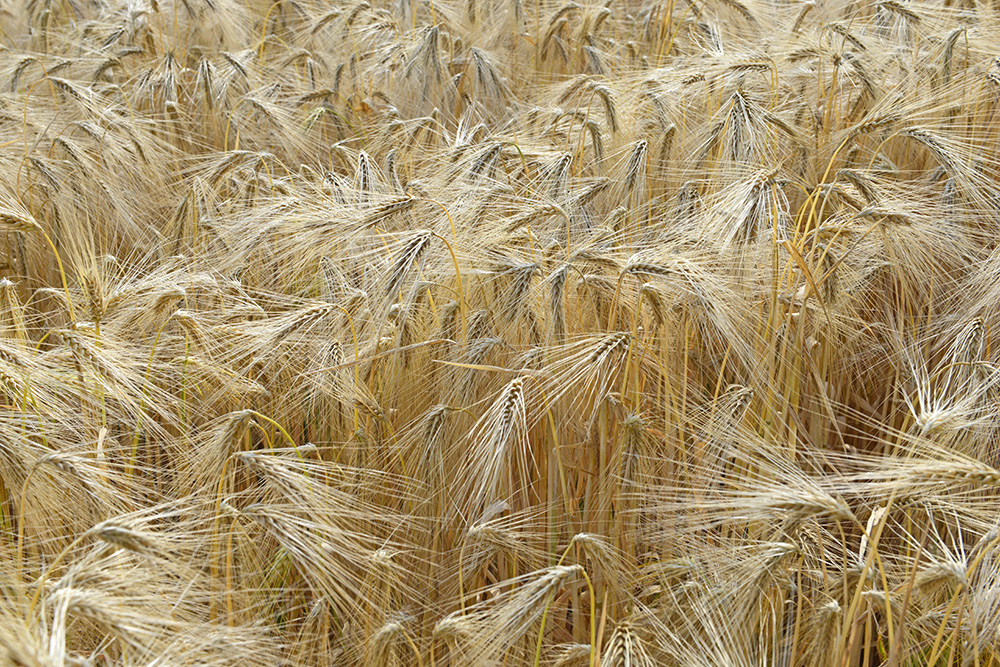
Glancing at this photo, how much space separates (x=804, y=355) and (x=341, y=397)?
1.10 metres

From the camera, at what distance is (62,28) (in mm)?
4031

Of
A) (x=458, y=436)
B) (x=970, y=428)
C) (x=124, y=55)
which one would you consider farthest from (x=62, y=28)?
(x=970, y=428)

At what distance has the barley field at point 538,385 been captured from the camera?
143 centimetres

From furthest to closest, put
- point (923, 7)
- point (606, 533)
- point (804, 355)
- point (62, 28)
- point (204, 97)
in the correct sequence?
point (62, 28), point (204, 97), point (923, 7), point (804, 355), point (606, 533)

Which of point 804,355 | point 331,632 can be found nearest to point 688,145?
point 804,355

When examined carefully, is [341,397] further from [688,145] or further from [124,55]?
[124,55]

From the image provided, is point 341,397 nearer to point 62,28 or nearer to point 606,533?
point 606,533

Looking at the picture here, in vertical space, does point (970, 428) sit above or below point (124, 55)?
below

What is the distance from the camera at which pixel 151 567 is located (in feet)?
4.62

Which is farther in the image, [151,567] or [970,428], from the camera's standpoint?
[970,428]

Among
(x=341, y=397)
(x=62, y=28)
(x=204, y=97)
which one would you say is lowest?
(x=341, y=397)

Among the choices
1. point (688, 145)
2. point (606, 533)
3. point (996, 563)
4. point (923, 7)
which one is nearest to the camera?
point (996, 563)

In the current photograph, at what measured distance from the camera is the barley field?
4.68ft

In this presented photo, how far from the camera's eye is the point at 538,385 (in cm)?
169
